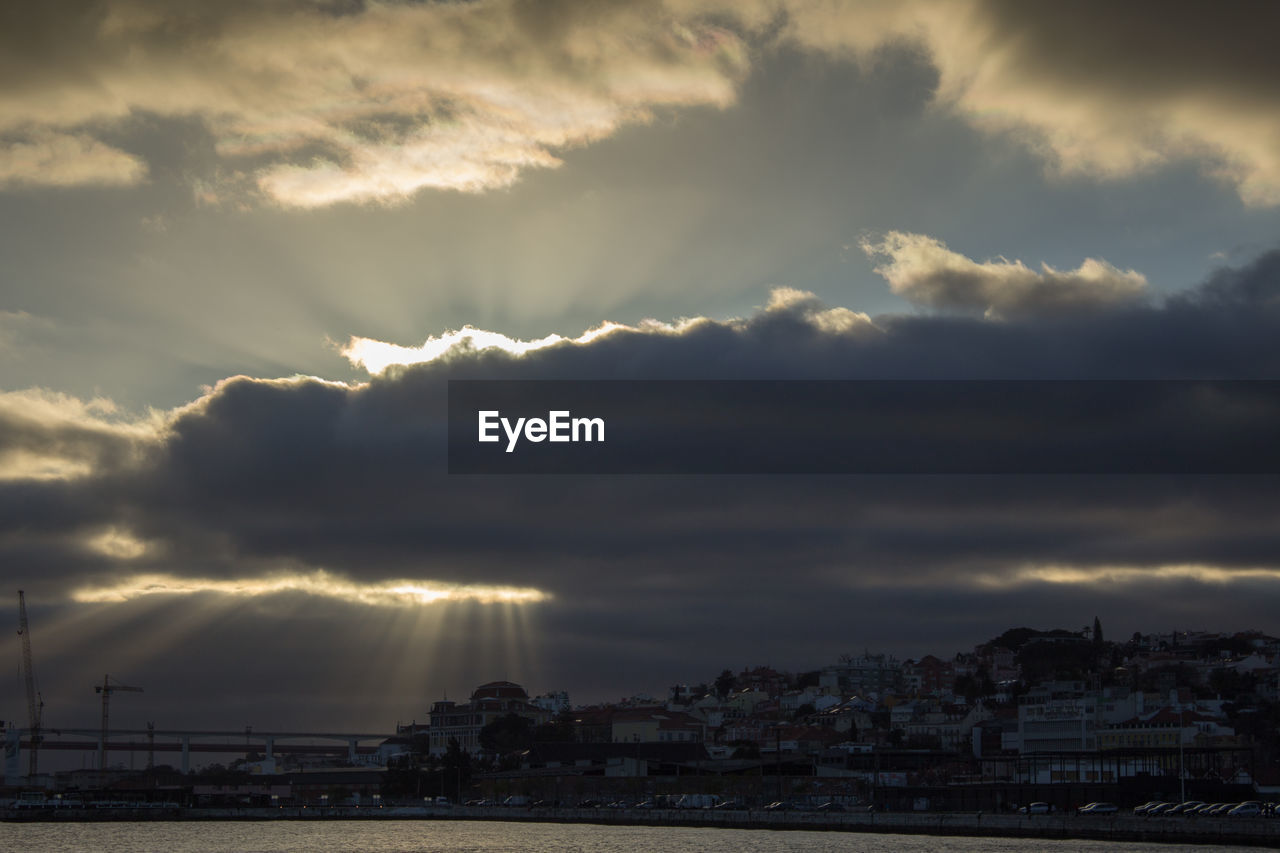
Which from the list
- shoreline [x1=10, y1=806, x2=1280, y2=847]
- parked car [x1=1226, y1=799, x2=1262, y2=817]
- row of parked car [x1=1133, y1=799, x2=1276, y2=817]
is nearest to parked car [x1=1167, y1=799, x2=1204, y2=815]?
row of parked car [x1=1133, y1=799, x2=1276, y2=817]

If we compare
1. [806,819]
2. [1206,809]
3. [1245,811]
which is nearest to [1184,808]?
[1206,809]

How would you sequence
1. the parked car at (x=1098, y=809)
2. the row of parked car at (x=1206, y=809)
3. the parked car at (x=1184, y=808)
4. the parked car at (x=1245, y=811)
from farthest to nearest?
the parked car at (x=1098, y=809)
the parked car at (x=1184, y=808)
the row of parked car at (x=1206, y=809)
the parked car at (x=1245, y=811)

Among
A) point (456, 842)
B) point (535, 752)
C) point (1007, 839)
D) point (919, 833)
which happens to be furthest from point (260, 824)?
point (1007, 839)

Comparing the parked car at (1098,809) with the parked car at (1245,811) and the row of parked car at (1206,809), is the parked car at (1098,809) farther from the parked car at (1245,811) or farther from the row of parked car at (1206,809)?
the parked car at (1245,811)

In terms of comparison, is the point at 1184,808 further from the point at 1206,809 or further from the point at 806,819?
the point at 806,819

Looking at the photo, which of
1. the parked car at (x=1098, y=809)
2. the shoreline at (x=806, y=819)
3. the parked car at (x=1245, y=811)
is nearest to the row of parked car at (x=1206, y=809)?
the parked car at (x=1245, y=811)

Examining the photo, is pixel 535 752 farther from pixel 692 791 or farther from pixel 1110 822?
pixel 1110 822
